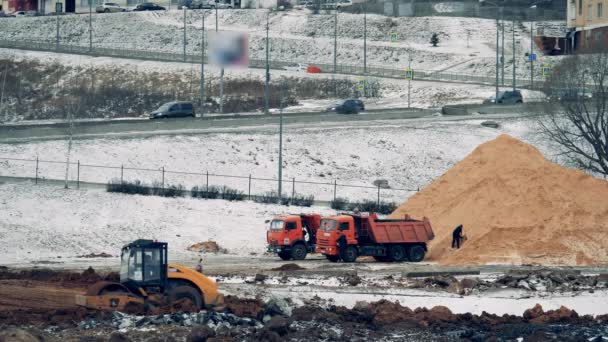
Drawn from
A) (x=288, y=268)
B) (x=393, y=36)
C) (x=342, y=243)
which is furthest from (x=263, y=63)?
(x=288, y=268)

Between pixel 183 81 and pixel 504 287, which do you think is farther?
pixel 183 81

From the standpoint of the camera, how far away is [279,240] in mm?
51969

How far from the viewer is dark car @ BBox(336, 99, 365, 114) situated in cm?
9108

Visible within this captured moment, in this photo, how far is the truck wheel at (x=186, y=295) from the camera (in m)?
34.4

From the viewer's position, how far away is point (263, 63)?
394 ft

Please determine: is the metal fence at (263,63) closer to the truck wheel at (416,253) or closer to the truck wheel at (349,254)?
the truck wheel at (416,253)

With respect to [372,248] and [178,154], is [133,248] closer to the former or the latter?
[372,248]

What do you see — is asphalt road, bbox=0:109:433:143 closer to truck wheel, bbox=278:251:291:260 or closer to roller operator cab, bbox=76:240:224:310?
truck wheel, bbox=278:251:291:260

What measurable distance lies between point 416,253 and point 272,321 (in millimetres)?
19862

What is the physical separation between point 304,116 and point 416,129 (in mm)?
7781

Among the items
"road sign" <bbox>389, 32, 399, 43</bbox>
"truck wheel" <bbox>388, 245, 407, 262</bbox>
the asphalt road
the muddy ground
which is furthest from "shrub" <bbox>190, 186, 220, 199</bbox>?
"road sign" <bbox>389, 32, 399, 43</bbox>

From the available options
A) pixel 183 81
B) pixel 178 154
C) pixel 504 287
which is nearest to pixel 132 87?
pixel 183 81

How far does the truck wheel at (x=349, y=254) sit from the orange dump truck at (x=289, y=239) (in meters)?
2.66

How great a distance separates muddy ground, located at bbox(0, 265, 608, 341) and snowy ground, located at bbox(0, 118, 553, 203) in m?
30.2
